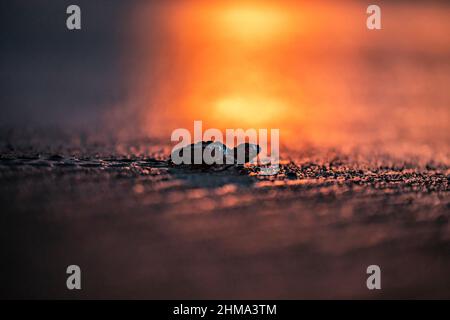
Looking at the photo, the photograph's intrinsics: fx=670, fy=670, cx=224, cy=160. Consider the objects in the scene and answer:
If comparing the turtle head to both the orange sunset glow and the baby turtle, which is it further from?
the orange sunset glow

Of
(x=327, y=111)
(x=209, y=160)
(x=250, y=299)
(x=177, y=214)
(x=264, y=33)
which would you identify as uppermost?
(x=264, y=33)

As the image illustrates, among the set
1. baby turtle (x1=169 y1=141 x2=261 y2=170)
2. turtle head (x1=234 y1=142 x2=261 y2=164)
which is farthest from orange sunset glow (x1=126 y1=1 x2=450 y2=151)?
baby turtle (x1=169 y1=141 x2=261 y2=170)

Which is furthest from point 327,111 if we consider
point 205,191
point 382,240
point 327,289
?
point 327,289

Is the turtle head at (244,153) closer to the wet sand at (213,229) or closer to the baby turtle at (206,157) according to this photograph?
the baby turtle at (206,157)

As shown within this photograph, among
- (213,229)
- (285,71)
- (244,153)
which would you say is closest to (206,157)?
(244,153)

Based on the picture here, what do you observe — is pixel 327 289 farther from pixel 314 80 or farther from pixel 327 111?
pixel 314 80

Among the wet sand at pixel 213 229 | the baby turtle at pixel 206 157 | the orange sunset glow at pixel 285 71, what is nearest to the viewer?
the wet sand at pixel 213 229

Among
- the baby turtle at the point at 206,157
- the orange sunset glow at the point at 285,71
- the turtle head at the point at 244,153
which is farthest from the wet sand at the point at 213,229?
the orange sunset glow at the point at 285,71
